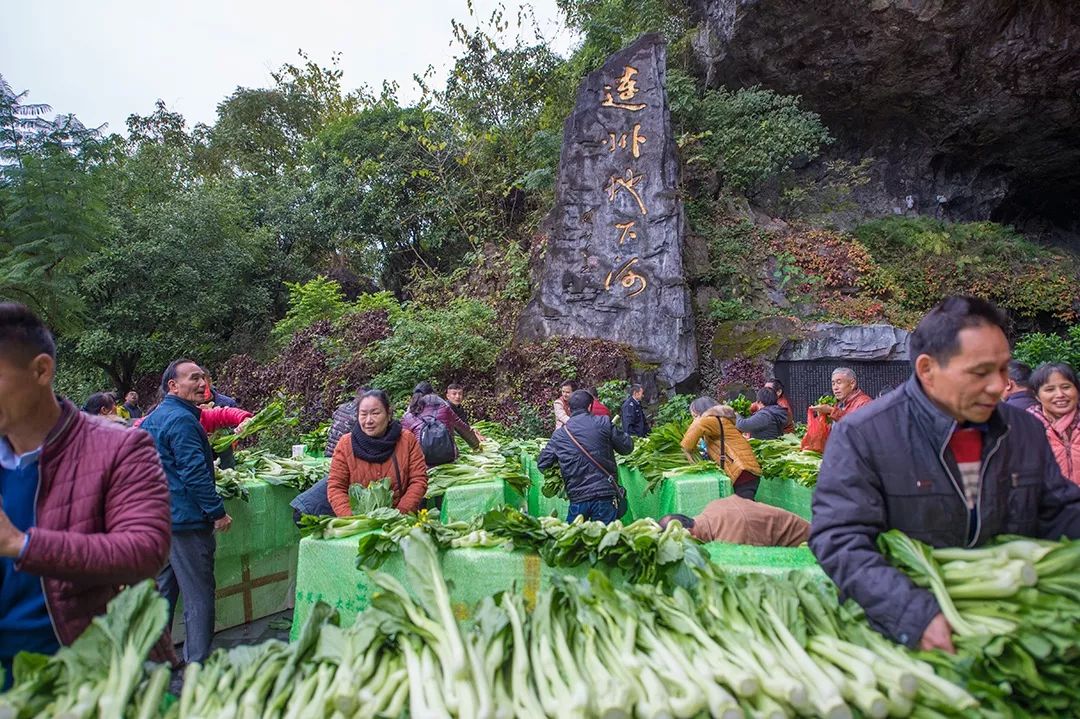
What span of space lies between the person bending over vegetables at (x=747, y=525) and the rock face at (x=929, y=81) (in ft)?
57.4

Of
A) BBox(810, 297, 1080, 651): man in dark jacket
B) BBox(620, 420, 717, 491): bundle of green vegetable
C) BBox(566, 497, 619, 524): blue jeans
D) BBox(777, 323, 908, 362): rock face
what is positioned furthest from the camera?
BBox(777, 323, 908, 362): rock face

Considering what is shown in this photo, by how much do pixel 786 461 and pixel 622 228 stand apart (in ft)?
31.3

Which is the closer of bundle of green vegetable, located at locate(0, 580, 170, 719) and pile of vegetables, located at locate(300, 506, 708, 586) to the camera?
bundle of green vegetable, located at locate(0, 580, 170, 719)

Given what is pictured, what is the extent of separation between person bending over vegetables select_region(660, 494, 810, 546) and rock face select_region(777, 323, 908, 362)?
36.4 feet

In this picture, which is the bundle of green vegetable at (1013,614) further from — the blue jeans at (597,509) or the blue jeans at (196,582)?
the blue jeans at (196,582)

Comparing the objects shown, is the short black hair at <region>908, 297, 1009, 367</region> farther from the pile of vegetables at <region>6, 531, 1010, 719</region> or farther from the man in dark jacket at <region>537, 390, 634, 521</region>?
the man in dark jacket at <region>537, 390, 634, 521</region>

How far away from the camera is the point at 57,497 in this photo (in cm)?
197

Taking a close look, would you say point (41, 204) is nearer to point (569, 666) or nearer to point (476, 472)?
point (476, 472)

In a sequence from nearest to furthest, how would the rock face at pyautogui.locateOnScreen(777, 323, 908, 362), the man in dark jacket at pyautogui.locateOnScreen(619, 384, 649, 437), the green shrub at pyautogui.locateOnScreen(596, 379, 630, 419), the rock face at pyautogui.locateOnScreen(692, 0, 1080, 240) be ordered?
the man in dark jacket at pyautogui.locateOnScreen(619, 384, 649, 437)
the green shrub at pyautogui.locateOnScreen(596, 379, 630, 419)
the rock face at pyautogui.locateOnScreen(777, 323, 908, 362)
the rock face at pyautogui.locateOnScreen(692, 0, 1080, 240)

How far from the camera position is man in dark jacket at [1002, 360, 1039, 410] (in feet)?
15.3

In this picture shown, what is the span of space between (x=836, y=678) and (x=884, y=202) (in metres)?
22.3

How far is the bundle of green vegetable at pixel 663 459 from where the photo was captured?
6.24 meters

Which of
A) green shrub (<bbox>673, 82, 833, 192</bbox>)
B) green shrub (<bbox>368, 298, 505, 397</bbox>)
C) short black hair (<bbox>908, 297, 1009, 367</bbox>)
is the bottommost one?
short black hair (<bbox>908, 297, 1009, 367</bbox>)

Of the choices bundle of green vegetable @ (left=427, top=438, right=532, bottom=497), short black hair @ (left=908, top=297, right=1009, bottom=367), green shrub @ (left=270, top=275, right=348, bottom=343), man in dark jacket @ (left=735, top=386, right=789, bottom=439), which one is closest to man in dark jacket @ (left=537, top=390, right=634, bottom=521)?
bundle of green vegetable @ (left=427, top=438, right=532, bottom=497)
